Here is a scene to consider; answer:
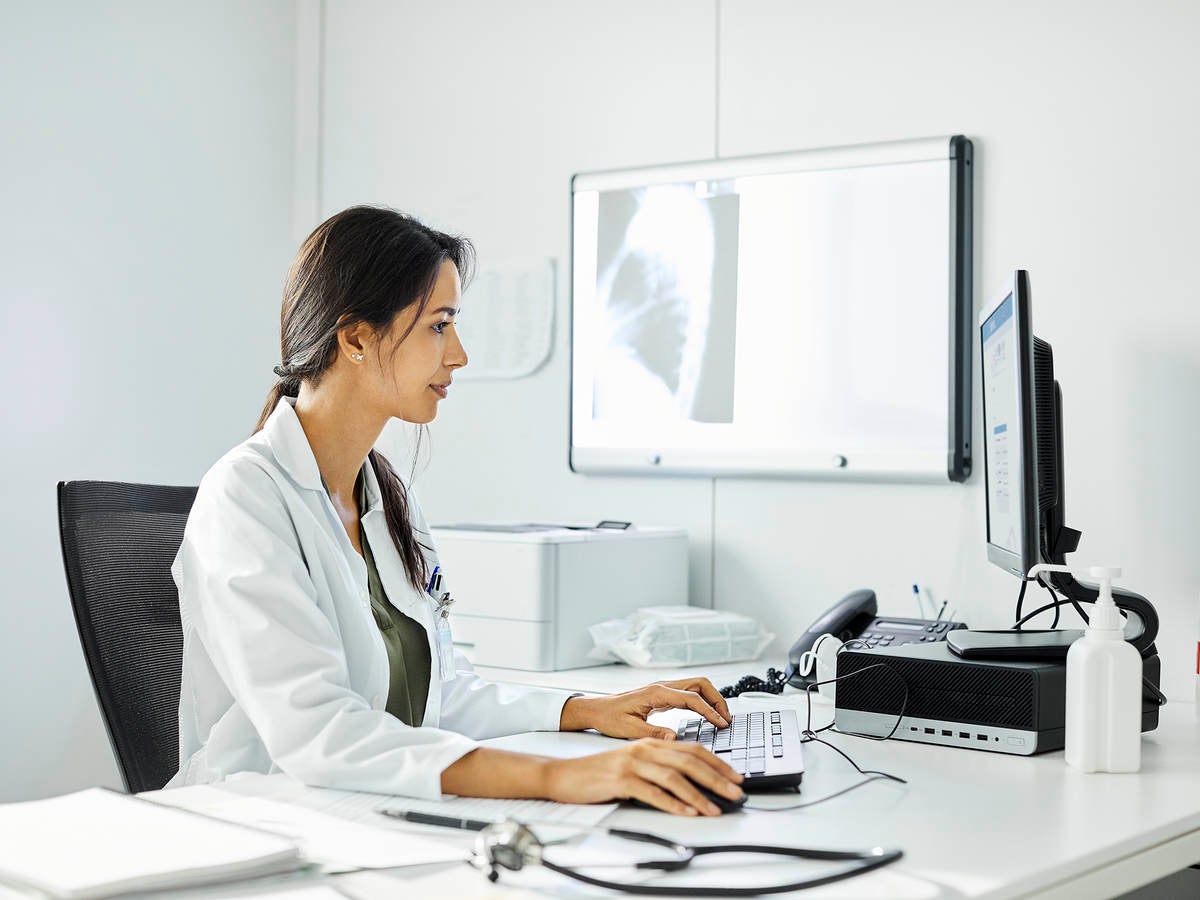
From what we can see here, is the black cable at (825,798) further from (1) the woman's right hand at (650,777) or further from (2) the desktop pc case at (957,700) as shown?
(2) the desktop pc case at (957,700)

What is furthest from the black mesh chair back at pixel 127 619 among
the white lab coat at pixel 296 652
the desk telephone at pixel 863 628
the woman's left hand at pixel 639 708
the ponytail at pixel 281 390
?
the desk telephone at pixel 863 628

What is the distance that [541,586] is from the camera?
88.0 inches

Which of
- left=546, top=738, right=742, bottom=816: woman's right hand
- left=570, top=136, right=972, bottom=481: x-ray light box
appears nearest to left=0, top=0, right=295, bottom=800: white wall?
left=570, top=136, right=972, bottom=481: x-ray light box

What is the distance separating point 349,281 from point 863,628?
1.06 metres

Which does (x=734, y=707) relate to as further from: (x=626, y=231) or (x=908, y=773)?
(x=626, y=231)

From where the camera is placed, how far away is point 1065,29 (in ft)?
7.20

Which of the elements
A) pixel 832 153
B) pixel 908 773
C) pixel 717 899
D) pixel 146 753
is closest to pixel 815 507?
pixel 832 153

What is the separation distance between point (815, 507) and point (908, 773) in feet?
3.67

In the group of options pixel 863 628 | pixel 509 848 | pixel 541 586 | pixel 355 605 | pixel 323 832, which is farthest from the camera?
pixel 541 586

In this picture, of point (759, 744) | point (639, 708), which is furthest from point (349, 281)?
point (759, 744)

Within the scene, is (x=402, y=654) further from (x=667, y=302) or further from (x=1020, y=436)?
(x=667, y=302)

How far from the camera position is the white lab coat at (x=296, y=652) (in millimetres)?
1216

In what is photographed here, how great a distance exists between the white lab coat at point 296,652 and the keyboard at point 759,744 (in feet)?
0.67

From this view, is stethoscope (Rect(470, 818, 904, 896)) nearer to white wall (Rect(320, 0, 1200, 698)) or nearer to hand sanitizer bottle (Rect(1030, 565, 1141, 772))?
hand sanitizer bottle (Rect(1030, 565, 1141, 772))
